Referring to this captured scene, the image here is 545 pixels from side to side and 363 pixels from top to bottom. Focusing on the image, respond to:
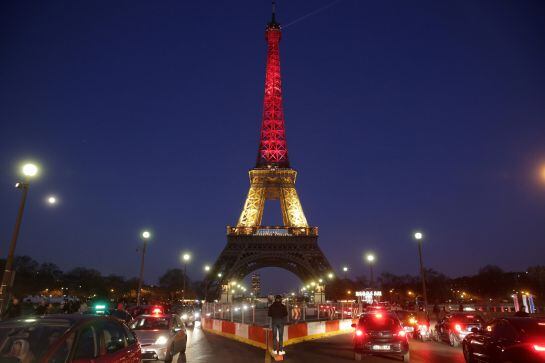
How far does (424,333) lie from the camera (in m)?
21.9

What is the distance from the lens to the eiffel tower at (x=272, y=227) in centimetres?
6556

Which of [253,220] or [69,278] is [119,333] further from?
[69,278]

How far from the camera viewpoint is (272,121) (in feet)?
246

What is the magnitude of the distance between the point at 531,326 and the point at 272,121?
221 feet

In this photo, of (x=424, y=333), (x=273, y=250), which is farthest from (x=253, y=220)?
(x=424, y=333)

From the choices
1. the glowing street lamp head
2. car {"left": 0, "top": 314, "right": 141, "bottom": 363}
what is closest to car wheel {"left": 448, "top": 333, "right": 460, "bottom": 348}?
car {"left": 0, "top": 314, "right": 141, "bottom": 363}

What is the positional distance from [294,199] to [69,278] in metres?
78.3

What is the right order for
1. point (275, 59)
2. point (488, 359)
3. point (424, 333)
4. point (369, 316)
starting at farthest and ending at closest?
point (275, 59), point (424, 333), point (369, 316), point (488, 359)

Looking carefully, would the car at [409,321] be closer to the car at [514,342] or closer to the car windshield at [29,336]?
the car at [514,342]

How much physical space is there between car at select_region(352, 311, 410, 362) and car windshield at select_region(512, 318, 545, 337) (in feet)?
15.3

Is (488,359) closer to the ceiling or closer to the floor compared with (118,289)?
closer to the floor

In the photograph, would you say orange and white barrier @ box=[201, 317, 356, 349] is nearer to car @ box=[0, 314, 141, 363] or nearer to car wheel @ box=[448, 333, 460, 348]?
car wheel @ box=[448, 333, 460, 348]

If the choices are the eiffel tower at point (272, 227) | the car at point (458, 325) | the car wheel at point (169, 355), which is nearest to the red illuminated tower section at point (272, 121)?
the eiffel tower at point (272, 227)

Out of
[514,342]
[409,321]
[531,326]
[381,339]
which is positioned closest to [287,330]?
[381,339]
